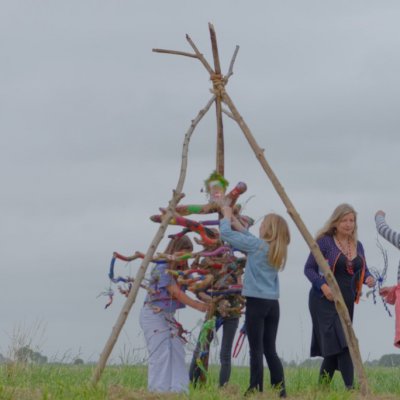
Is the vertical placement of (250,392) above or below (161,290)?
below

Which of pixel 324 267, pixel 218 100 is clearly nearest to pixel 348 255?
pixel 324 267

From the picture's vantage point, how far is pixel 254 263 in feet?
30.3

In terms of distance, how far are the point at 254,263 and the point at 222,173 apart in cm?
115

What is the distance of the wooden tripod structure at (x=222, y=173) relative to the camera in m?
8.91

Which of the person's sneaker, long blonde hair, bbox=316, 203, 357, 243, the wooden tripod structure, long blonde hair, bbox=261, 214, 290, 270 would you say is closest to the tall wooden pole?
the wooden tripod structure

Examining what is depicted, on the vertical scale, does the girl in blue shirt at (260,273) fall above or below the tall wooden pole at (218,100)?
below

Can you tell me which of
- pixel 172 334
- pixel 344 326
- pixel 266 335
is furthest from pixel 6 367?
pixel 344 326

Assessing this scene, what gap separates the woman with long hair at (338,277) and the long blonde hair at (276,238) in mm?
916

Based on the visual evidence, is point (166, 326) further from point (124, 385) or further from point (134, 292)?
point (124, 385)

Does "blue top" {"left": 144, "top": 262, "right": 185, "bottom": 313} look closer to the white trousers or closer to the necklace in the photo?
the white trousers

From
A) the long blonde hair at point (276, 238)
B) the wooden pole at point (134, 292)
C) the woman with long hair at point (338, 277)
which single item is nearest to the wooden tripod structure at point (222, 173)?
the wooden pole at point (134, 292)

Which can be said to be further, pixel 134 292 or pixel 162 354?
pixel 162 354

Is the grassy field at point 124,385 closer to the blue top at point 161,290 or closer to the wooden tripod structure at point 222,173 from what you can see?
the wooden tripod structure at point 222,173

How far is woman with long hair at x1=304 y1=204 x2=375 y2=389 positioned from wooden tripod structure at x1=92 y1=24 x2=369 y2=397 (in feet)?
1.66
